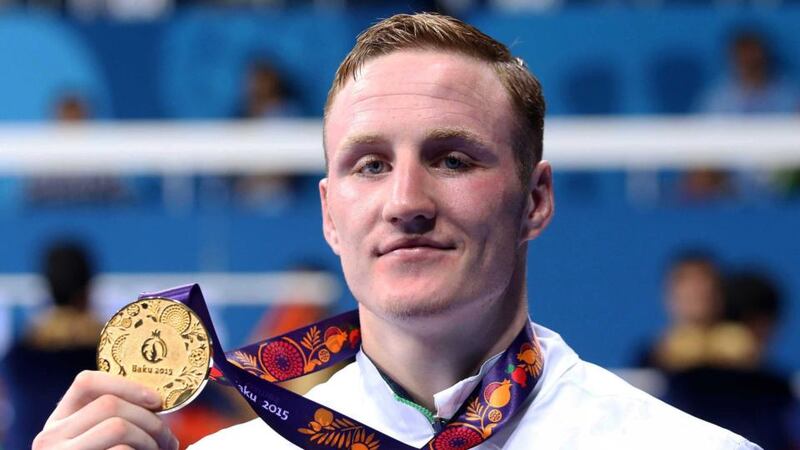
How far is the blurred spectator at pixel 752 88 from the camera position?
7164mm

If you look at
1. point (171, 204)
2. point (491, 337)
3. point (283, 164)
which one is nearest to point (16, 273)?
point (171, 204)

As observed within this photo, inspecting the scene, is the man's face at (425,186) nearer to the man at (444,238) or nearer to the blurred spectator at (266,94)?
the man at (444,238)

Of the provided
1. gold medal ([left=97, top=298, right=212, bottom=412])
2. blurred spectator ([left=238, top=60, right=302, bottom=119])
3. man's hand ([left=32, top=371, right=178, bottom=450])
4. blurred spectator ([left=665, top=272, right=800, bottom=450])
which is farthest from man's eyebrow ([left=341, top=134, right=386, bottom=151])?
blurred spectator ([left=238, top=60, right=302, bottom=119])

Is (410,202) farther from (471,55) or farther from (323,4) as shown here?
(323,4)

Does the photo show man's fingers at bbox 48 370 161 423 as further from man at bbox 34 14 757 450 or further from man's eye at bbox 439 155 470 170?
man's eye at bbox 439 155 470 170

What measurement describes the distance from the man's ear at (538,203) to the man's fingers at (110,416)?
26.4 inches

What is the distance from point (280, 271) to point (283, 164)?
3.21 feet

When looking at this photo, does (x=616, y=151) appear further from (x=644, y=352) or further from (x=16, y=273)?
(x=16, y=273)

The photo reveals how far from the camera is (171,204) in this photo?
25.0ft

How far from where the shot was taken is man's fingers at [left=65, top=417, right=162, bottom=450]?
187 centimetres

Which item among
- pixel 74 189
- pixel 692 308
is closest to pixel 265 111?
pixel 74 189

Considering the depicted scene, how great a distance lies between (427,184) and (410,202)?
0.05 meters

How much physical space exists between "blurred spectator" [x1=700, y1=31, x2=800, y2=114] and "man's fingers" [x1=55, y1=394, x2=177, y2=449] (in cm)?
571

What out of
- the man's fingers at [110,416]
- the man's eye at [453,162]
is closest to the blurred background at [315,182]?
the man's eye at [453,162]
